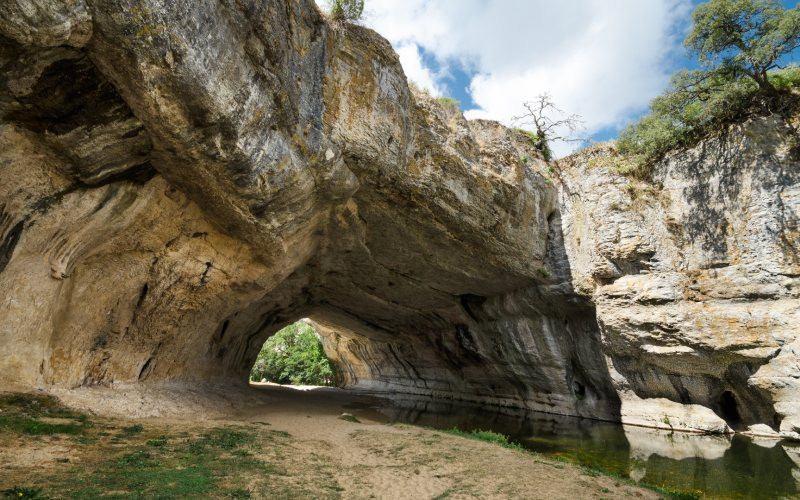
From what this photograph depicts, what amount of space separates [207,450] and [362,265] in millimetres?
11088

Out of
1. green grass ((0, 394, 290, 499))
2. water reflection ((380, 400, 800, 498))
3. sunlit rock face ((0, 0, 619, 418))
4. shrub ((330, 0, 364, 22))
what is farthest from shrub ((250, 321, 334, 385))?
→ shrub ((330, 0, 364, 22))

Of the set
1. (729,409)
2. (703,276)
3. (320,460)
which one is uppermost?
(703,276)

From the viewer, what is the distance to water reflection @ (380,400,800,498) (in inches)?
359

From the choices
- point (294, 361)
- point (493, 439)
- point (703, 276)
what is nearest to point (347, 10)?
point (493, 439)

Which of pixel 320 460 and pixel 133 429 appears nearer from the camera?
pixel 320 460

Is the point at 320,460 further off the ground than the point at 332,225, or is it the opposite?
the point at 332,225

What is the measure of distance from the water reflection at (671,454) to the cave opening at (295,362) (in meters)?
27.8

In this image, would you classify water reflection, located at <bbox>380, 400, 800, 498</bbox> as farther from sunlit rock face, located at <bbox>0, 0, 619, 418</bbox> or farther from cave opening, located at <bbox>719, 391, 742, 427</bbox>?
sunlit rock face, located at <bbox>0, 0, 619, 418</bbox>

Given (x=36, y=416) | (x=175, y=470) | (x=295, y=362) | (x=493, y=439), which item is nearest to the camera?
(x=175, y=470)

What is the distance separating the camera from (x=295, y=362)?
4416 cm

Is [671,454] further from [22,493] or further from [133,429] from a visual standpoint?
[22,493]

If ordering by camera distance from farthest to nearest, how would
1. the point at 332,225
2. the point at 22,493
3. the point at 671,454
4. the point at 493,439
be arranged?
the point at 332,225 → the point at 493,439 → the point at 671,454 → the point at 22,493

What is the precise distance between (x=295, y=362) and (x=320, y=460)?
123 feet

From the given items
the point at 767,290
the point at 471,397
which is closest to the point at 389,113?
the point at 767,290
